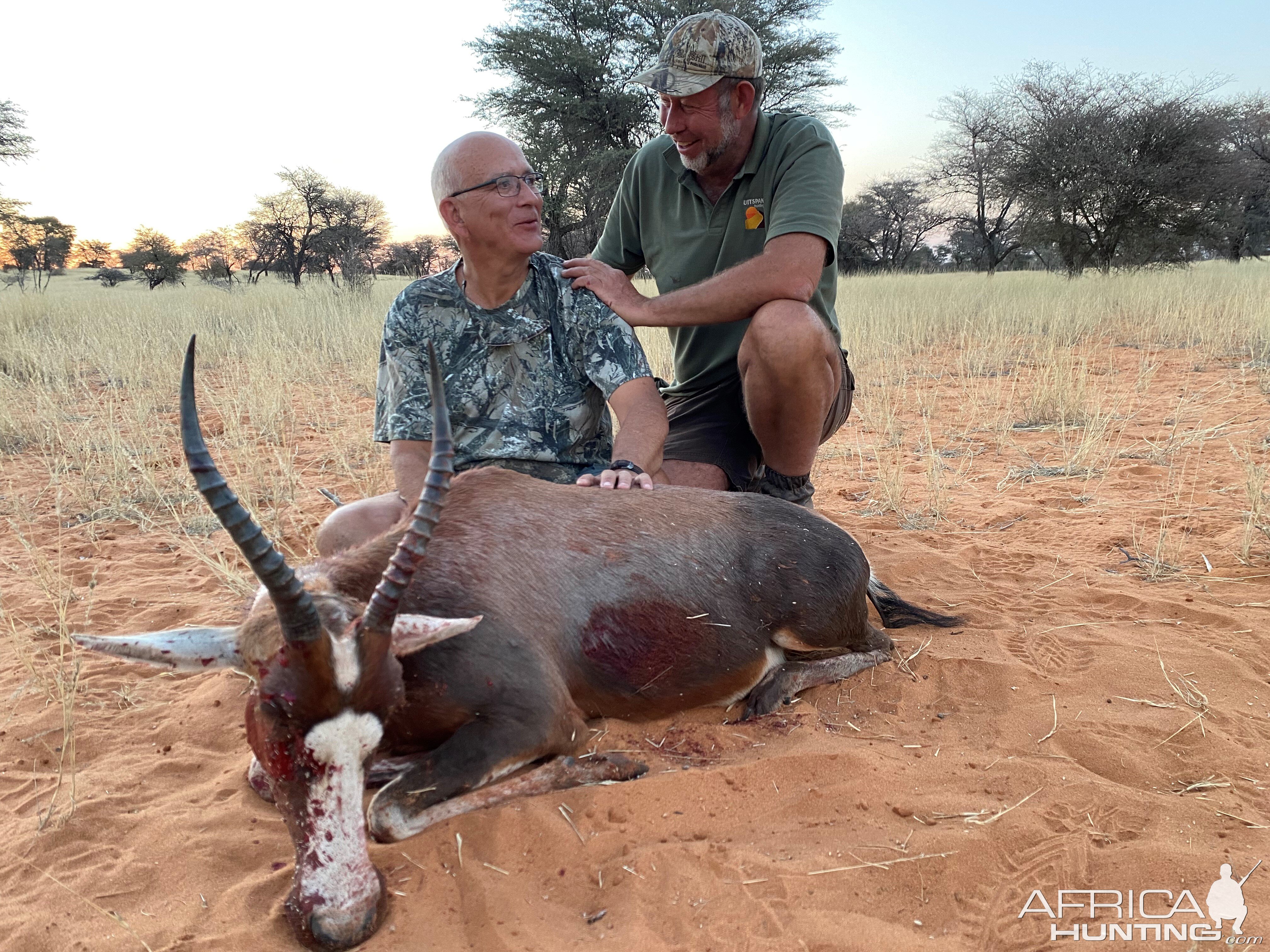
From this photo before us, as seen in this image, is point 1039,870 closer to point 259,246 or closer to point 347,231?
point 347,231

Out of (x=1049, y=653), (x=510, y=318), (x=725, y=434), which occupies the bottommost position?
(x=1049, y=653)

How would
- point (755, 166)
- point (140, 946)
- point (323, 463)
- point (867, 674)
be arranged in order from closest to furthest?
point (140, 946) → point (867, 674) → point (755, 166) → point (323, 463)

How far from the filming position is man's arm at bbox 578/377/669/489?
13.0ft

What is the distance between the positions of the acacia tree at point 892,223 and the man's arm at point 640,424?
42.8m

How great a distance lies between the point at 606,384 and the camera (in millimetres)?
4148

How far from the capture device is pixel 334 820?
2.13 metres

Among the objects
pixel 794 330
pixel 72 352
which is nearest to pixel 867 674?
pixel 794 330

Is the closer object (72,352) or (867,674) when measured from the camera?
(867,674)

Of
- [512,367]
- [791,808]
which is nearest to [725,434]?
[512,367]

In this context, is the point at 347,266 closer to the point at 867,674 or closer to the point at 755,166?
the point at 755,166

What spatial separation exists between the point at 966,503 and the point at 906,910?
155 inches

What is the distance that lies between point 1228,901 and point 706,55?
4.28 metres

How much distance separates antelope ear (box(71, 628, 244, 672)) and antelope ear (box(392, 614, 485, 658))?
1.46ft

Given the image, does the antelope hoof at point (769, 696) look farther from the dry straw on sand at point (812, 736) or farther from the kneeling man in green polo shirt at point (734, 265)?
the kneeling man in green polo shirt at point (734, 265)
